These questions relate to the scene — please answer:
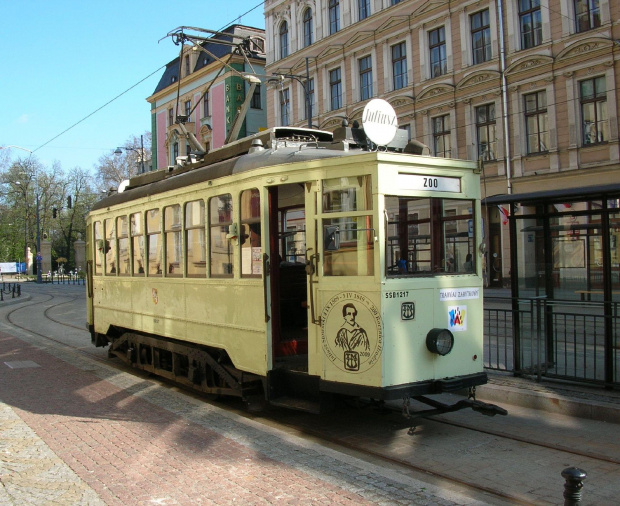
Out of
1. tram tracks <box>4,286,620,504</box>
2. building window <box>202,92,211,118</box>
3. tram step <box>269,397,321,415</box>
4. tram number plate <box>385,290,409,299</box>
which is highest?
building window <box>202,92,211,118</box>

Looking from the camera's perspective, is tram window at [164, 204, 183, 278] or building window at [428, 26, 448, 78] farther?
building window at [428, 26, 448, 78]

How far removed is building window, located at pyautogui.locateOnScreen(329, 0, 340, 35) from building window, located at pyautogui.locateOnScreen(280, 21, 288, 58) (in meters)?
4.13

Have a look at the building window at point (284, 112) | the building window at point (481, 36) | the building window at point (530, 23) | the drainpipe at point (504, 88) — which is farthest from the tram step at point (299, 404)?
the building window at point (284, 112)

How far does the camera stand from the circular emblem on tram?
5738 millimetres

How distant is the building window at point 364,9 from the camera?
29984 mm

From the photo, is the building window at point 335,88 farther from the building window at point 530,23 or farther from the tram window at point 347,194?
the tram window at point 347,194

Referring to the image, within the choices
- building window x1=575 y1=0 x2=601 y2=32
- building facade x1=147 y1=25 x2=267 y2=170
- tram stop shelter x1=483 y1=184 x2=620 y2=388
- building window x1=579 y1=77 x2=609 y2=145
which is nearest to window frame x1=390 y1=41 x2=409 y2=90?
building window x1=575 y1=0 x2=601 y2=32

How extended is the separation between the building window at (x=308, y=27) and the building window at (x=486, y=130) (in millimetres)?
12093

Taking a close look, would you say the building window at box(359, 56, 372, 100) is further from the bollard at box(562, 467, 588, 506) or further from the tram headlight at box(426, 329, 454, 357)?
the bollard at box(562, 467, 588, 506)

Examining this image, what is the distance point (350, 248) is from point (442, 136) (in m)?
22.3

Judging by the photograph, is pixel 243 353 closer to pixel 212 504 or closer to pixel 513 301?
pixel 212 504

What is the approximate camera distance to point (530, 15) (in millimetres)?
23656

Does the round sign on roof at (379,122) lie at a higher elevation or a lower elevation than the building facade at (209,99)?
lower

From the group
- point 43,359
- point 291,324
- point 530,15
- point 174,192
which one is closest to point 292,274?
point 291,324
